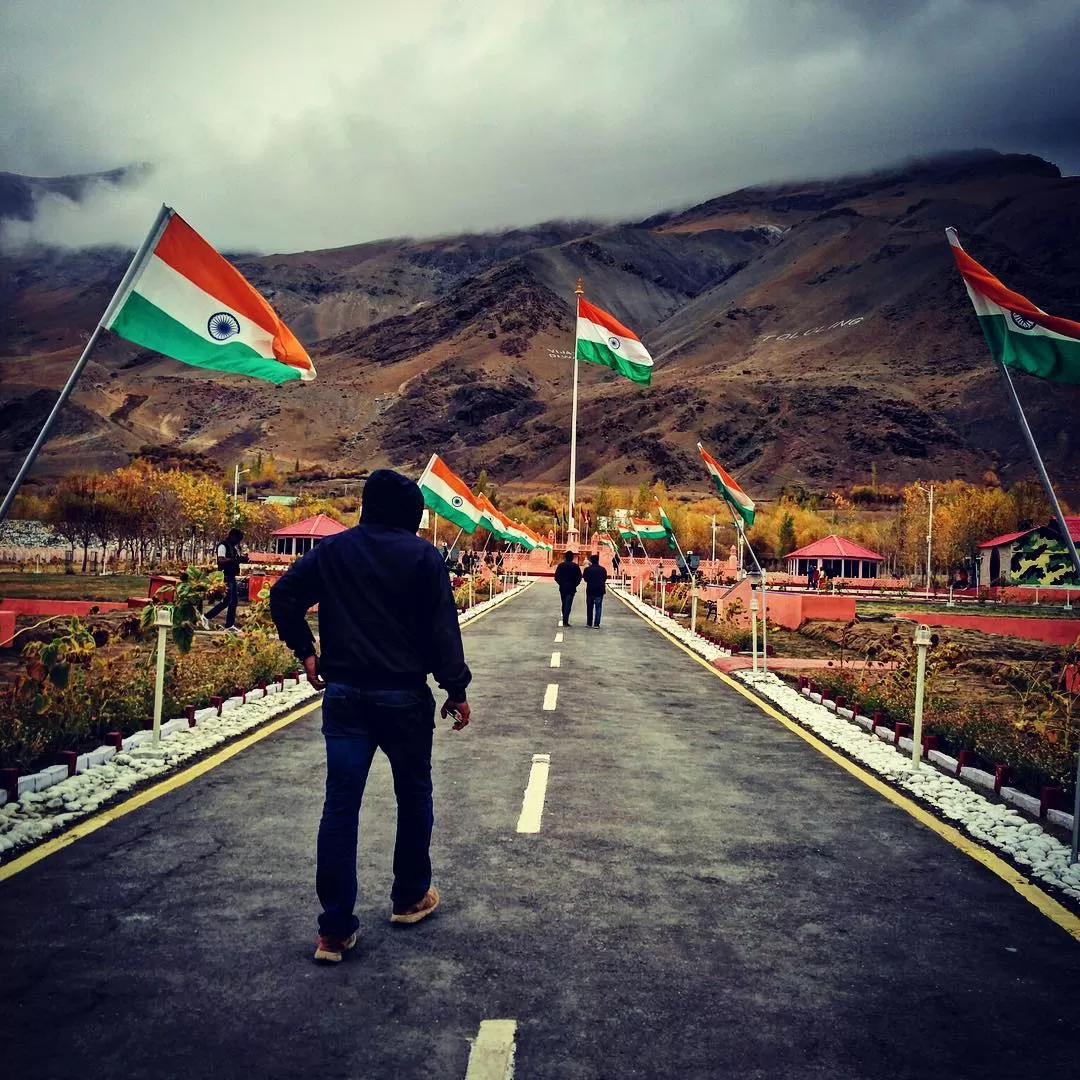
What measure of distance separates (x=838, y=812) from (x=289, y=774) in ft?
13.9

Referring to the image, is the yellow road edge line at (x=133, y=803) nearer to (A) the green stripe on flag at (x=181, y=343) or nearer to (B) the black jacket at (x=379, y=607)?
(B) the black jacket at (x=379, y=607)

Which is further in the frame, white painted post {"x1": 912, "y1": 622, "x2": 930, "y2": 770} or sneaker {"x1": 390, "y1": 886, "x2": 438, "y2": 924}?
white painted post {"x1": 912, "y1": 622, "x2": 930, "y2": 770}

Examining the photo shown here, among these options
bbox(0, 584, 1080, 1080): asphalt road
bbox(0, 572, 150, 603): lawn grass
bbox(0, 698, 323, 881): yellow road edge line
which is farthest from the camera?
bbox(0, 572, 150, 603): lawn grass

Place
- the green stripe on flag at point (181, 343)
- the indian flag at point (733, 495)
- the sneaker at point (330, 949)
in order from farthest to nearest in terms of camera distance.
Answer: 1. the indian flag at point (733, 495)
2. the green stripe on flag at point (181, 343)
3. the sneaker at point (330, 949)

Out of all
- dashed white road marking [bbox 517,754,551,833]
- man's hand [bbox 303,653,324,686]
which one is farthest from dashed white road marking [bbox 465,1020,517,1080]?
dashed white road marking [bbox 517,754,551,833]

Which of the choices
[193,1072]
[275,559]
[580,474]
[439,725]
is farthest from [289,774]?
[580,474]

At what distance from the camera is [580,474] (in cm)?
19950

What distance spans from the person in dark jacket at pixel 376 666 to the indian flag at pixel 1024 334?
185 inches

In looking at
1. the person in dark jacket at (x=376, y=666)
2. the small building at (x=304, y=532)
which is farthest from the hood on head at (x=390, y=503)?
the small building at (x=304, y=532)

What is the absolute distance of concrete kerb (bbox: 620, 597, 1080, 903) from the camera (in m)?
6.05

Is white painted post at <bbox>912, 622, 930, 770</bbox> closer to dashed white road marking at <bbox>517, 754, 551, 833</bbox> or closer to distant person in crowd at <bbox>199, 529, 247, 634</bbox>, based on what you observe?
dashed white road marking at <bbox>517, 754, 551, 833</bbox>

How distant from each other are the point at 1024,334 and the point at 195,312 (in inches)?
227

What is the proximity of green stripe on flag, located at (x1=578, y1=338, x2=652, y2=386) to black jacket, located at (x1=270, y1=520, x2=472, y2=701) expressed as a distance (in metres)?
23.0

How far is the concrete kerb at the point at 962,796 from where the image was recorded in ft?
19.9
